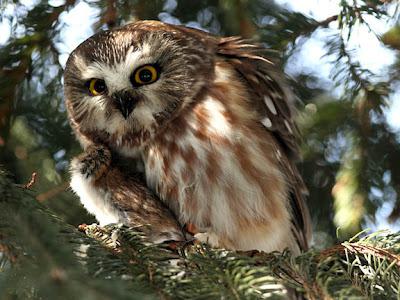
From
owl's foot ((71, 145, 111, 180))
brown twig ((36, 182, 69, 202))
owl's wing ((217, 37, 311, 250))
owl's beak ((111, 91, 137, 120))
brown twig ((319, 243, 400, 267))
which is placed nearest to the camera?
brown twig ((319, 243, 400, 267))

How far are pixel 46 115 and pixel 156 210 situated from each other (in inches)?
49.4

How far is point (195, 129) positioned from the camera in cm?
336

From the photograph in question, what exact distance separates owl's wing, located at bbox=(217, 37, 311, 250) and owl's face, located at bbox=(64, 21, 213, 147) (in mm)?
187

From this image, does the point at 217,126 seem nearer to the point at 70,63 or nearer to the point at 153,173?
the point at 153,173

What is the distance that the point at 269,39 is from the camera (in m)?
3.96

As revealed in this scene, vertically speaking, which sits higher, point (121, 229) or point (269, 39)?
point (269, 39)

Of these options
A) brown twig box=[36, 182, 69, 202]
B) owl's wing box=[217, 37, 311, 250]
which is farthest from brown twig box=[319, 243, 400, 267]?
brown twig box=[36, 182, 69, 202]

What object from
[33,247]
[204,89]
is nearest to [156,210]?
[204,89]

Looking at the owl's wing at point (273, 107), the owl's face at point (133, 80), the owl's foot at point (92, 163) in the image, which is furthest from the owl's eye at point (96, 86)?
the owl's wing at point (273, 107)

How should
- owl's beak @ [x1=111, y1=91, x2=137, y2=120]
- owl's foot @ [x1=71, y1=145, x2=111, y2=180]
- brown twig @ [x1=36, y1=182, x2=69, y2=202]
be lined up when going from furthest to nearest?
1. brown twig @ [x1=36, y1=182, x2=69, y2=202]
2. owl's beak @ [x1=111, y1=91, x2=137, y2=120]
3. owl's foot @ [x1=71, y1=145, x2=111, y2=180]

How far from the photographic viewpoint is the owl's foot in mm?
3230

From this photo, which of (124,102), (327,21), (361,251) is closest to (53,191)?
(124,102)

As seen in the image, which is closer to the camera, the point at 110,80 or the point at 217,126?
the point at 217,126

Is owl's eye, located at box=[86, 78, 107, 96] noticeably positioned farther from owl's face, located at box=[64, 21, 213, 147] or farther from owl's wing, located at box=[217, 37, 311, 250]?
owl's wing, located at box=[217, 37, 311, 250]
